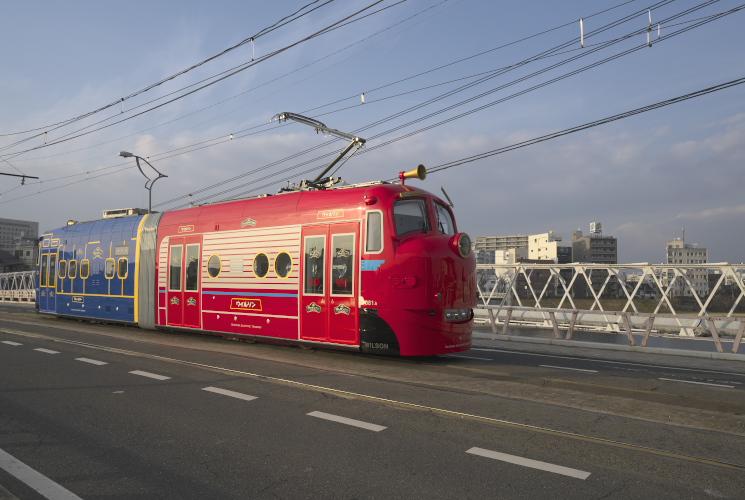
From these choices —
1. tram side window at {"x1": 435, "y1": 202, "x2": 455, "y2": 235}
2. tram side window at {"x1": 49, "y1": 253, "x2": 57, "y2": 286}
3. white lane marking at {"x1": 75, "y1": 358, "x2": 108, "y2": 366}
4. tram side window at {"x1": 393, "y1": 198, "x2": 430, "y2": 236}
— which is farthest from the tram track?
tram side window at {"x1": 49, "y1": 253, "x2": 57, "y2": 286}

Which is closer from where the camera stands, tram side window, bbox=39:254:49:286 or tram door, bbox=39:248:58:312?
tram door, bbox=39:248:58:312

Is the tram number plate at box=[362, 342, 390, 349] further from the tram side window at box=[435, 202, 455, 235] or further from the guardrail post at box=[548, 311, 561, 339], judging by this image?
the guardrail post at box=[548, 311, 561, 339]

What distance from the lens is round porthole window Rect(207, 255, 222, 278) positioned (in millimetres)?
13938

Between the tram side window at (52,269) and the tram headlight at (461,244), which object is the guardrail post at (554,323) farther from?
the tram side window at (52,269)

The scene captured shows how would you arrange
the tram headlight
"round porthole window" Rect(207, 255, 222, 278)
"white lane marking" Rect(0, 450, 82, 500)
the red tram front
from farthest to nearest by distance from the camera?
1. "round porthole window" Rect(207, 255, 222, 278)
2. the tram headlight
3. the red tram front
4. "white lane marking" Rect(0, 450, 82, 500)

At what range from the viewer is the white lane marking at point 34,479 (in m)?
4.44

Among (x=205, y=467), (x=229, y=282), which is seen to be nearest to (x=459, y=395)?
(x=205, y=467)

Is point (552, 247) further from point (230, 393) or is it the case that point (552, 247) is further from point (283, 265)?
point (230, 393)

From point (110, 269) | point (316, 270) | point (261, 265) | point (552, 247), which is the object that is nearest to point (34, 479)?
point (316, 270)

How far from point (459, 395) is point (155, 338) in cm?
1049

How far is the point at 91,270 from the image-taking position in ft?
61.4

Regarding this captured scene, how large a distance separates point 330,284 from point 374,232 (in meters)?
1.55

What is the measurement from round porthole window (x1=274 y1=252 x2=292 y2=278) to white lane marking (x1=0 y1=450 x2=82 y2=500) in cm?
720

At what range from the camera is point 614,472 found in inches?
194
